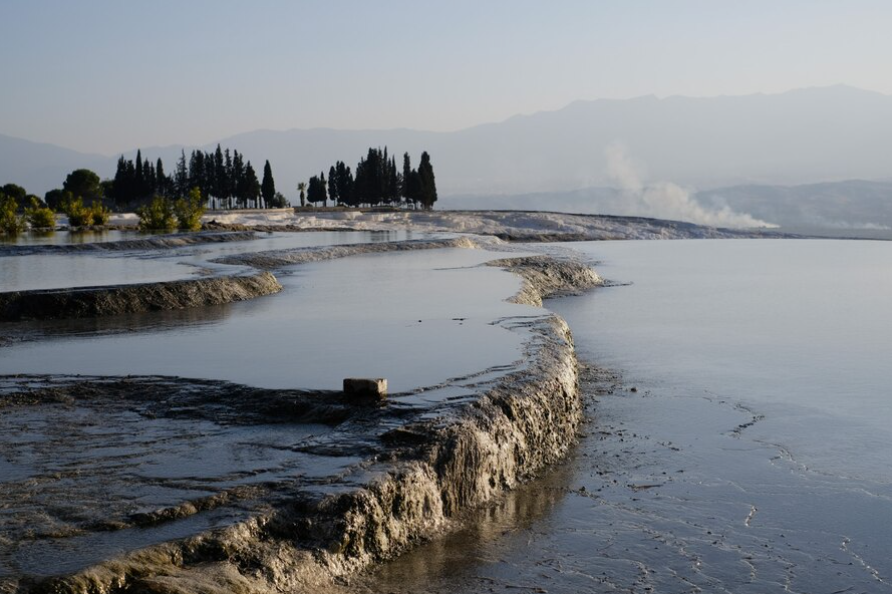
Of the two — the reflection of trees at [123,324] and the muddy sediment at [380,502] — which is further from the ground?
the reflection of trees at [123,324]

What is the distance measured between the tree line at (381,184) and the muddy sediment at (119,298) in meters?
72.0

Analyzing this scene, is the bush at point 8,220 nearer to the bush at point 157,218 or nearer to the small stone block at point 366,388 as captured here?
the bush at point 157,218

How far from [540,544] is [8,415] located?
5.65 m

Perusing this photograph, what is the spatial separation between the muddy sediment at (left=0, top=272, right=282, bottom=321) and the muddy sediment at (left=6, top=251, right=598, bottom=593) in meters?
8.79

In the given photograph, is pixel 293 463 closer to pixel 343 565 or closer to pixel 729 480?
pixel 343 565

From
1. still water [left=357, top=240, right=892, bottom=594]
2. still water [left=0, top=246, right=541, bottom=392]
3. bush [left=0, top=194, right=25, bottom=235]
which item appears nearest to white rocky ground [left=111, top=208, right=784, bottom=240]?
bush [left=0, top=194, right=25, bottom=235]

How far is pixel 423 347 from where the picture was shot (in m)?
12.7

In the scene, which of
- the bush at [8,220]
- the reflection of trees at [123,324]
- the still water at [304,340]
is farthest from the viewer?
the bush at [8,220]

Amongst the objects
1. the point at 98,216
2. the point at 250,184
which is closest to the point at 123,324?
the point at 98,216

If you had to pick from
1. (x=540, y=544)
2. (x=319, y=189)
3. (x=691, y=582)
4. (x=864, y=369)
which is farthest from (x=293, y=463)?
(x=319, y=189)

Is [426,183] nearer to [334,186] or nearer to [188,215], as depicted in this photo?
[334,186]

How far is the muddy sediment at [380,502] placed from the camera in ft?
20.1

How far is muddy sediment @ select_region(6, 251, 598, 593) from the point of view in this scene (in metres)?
6.14

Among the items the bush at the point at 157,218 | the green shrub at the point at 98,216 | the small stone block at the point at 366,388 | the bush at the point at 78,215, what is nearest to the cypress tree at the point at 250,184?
the green shrub at the point at 98,216
